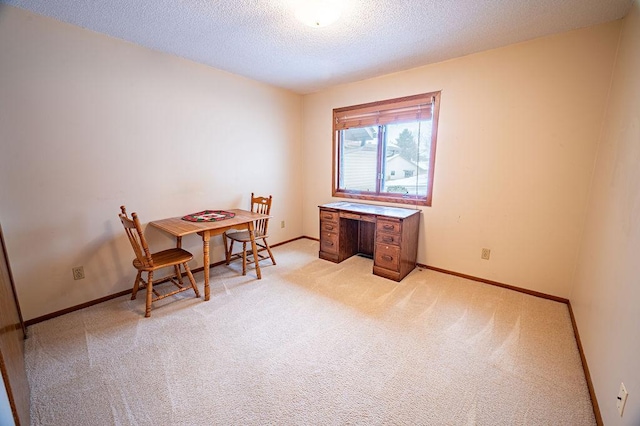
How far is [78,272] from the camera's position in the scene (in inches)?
91.0

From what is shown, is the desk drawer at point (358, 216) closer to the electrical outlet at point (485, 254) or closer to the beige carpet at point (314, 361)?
the beige carpet at point (314, 361)

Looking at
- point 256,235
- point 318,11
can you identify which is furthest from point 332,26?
point 256,235

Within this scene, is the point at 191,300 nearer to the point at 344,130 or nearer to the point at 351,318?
the point at 351,318

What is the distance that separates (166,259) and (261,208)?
1377 millimetres

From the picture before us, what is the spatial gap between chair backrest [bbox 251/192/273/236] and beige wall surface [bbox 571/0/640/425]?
292cm

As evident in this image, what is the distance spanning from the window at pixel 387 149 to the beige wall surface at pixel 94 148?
1.53 meters

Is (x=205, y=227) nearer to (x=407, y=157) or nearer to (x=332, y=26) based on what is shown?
(x=332, y=26)

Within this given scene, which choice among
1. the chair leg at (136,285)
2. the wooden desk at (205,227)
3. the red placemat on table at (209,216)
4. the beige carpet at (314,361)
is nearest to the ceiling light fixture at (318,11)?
the wooden desk at (205,227)

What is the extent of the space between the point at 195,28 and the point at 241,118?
1248 millimetres

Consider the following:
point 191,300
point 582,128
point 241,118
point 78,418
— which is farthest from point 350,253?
point 78,418

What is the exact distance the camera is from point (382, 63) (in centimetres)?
289

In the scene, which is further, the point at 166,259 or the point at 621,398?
the point at 166,259

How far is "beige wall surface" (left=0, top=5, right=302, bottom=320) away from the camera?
1.97 m

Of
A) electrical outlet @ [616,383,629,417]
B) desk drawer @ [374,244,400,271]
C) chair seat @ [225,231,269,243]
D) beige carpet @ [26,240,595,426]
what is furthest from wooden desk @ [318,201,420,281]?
electrical outlet @ [616,383,629,417]
